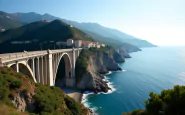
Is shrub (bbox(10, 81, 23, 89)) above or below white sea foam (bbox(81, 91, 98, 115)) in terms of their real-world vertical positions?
above

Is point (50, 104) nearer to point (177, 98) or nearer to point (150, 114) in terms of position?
point (150, 114)

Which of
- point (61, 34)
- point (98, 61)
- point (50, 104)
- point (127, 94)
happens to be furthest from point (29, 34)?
point (50, 104)

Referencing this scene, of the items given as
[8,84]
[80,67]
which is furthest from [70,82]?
[8,84]

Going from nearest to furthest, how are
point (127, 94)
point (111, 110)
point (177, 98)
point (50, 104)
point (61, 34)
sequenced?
point (177, 98) < point (50, 104) < point (111, 110) < point (127, 94) < point (61, 34)

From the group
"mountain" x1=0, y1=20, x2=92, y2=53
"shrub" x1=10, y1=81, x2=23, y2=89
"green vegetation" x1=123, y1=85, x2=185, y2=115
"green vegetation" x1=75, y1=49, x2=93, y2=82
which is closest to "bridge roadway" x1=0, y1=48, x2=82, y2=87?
"shrub" x1=10, y1=81, x2=23, y2=89

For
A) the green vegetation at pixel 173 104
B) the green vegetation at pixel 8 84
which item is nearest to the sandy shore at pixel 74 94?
the green vegetation at pixel 8 84

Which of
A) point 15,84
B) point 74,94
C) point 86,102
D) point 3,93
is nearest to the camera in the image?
point 3,93

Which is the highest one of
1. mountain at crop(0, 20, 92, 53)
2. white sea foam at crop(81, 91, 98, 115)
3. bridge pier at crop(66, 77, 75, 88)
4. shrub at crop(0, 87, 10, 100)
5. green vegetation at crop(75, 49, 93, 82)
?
mountain at crop(0, 20, 92, 53)

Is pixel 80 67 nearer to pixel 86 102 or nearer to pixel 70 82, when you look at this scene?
pixel 70 82

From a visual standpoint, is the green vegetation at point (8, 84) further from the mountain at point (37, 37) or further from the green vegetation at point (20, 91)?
the mountain at point (37, 37)

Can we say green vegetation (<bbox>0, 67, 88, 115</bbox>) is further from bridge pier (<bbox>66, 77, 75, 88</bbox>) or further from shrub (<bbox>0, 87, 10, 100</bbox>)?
bridge pier (<bbox>66, 77, 75, 88</bbox>)

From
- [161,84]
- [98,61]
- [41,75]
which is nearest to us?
[41,75]
